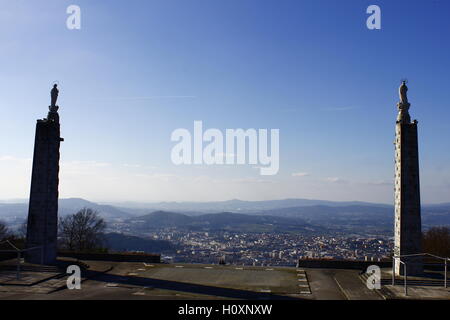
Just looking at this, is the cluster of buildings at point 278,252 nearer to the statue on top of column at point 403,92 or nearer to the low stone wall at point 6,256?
the statue on top of column at point 403,92

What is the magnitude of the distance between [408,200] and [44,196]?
2787cm

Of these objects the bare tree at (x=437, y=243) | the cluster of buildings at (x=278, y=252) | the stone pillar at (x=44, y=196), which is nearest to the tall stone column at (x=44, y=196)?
the stone pillar at (x=44, y=196)

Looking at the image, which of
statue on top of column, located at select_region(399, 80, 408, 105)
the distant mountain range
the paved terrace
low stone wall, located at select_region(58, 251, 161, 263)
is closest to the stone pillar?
the paved terrace

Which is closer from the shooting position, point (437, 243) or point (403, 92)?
point (403, 92)

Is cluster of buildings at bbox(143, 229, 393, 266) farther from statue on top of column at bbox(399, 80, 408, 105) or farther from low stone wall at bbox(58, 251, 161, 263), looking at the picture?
statue on top of column at bbox(399, 80, 408, 105)

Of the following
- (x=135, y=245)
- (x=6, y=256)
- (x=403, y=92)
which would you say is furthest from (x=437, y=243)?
(x=135, y=245)

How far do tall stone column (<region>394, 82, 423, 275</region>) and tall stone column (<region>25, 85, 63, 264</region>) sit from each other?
2672 centimetres

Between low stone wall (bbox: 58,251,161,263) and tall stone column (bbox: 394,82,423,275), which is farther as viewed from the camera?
low stone wall (bbox: 58,251,161,263)

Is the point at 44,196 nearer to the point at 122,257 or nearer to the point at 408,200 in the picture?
the point at 122,257

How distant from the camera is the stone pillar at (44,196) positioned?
105 feet

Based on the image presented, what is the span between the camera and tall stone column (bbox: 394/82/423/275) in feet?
96.8

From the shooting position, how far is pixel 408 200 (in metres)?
29.6
